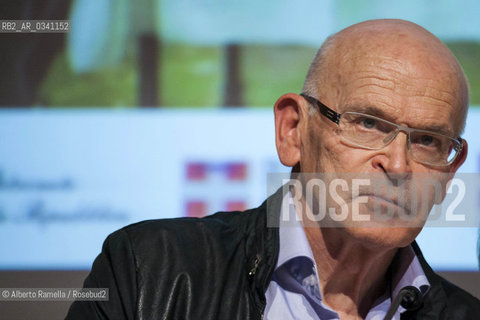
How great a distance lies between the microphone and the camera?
1484mm

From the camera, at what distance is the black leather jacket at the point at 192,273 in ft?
5.02

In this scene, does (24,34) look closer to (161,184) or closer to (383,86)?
(161,184)

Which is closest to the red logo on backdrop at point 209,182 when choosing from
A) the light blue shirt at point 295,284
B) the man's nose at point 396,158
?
the light blue shirt at point 295,284

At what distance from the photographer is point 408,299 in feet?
5.30

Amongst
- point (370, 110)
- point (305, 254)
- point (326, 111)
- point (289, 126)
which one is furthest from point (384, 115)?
point (305, 254)

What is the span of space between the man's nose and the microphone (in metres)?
0.29

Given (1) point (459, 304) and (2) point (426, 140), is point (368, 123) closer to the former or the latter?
(2) point (426, 140)

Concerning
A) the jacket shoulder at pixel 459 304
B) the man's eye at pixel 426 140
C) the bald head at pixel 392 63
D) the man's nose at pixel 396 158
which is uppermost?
the bald head at pixel 392 63

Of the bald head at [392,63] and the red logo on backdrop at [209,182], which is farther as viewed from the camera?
the red logo on backdrop at [209,182]

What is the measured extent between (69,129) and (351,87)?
3.89ft

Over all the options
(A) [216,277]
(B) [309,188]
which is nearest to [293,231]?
(B) [309,188]

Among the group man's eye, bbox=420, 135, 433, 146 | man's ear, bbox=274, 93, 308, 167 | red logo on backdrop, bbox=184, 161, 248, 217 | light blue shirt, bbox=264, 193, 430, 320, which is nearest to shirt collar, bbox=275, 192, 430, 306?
light blue shirt, bbox=264, 193, 430, 320

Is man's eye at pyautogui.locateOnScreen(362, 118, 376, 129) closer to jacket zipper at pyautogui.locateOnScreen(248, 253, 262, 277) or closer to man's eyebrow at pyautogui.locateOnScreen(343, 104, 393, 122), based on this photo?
man's eyebrow at pyautogui.locateOnScreen(343, 104, 393, 122)

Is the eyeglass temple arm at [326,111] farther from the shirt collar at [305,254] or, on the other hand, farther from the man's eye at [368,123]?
the shirt collar at [305,254]
